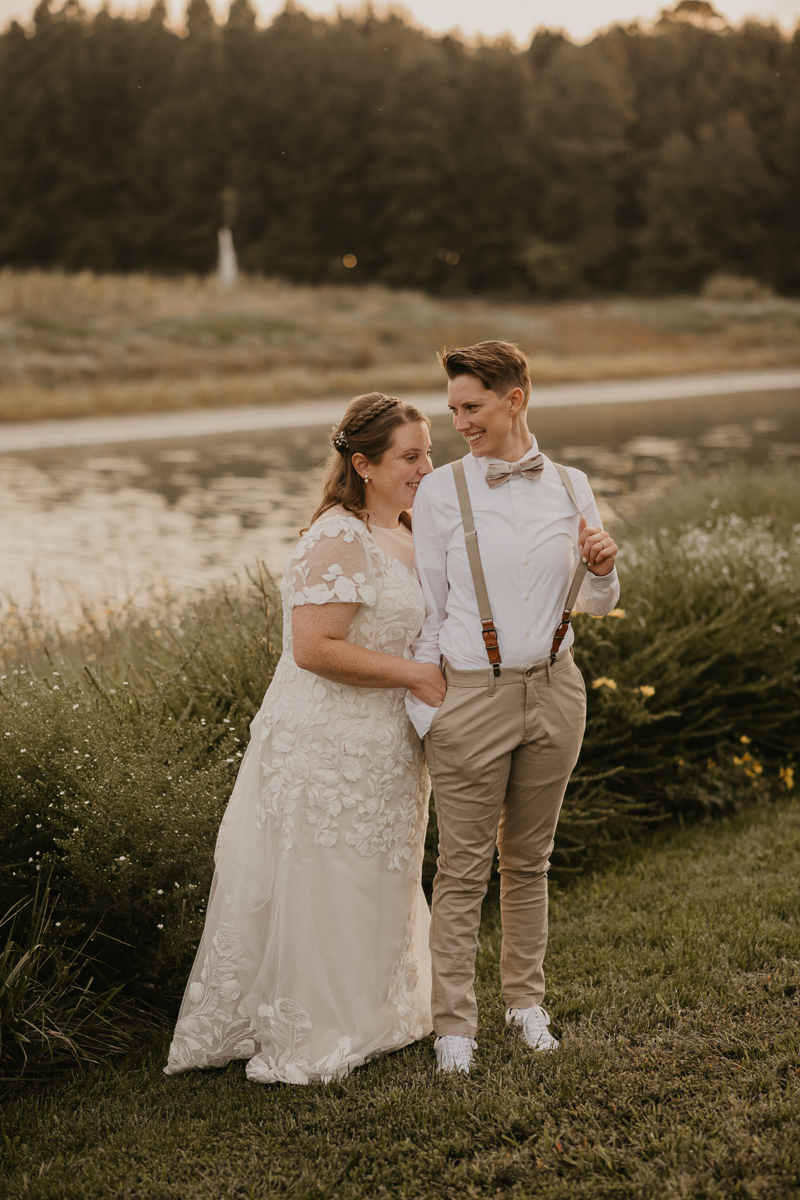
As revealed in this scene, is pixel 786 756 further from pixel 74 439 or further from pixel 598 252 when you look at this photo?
pixel 598 252

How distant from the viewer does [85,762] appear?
13.1 feet

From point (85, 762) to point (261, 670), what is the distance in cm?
136

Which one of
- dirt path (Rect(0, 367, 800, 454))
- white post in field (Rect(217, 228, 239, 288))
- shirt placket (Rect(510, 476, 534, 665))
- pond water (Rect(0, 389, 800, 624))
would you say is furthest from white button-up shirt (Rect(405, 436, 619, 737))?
white post in field (Rect(217, 228, 239, 288))

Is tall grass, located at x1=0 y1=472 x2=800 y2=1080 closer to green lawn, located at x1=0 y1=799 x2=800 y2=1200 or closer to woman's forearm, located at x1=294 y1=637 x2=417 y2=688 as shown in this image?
green lawn, located at x1=0 y1=799 x2=800 y2=1200

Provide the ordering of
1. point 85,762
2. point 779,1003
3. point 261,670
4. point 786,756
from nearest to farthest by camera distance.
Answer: point 779,1003, point 85,762, point 261,670, point 786,756

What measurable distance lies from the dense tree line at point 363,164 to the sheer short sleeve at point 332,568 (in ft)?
198

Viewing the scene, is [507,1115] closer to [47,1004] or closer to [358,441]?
[47,1004]

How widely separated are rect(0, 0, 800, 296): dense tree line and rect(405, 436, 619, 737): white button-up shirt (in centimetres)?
6036

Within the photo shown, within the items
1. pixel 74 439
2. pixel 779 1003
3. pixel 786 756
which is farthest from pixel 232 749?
pixel 74 439

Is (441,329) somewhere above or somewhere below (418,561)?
below

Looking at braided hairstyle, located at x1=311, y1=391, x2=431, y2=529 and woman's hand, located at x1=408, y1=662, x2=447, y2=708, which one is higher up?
braided hairstyle, located at x1=311, y1=391, x2=431, y2=529

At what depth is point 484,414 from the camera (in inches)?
130

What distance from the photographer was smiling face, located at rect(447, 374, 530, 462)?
3.30 meters

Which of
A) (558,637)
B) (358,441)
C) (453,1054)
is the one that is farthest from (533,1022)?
(358,441)
